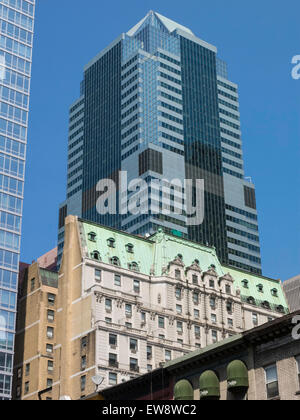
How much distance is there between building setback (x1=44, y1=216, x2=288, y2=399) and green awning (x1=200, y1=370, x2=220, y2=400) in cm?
5418

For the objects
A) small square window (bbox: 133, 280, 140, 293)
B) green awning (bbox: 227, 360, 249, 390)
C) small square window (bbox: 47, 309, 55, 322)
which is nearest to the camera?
green awning (bbox: 227, 360, 249, 390)

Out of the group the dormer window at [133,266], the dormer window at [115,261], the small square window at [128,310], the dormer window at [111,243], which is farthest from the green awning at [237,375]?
the dormer window at [111,243]

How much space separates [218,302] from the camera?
491 feet

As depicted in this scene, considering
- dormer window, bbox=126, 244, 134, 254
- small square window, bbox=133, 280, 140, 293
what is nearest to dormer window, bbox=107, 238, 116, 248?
dormer window, bbox=126, 244, 134, 254

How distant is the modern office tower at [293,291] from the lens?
551 ft

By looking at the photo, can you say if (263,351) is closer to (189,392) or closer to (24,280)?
(189,392)

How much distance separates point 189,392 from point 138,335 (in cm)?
6058

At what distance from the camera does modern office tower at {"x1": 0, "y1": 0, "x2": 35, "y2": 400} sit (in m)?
152

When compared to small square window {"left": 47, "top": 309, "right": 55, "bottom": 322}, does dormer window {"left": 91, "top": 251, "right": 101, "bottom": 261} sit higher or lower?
higher

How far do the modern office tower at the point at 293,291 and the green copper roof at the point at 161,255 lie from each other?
4529mm

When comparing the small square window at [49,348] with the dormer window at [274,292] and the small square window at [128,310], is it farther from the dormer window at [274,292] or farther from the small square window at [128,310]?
the dormer window at [274,292]

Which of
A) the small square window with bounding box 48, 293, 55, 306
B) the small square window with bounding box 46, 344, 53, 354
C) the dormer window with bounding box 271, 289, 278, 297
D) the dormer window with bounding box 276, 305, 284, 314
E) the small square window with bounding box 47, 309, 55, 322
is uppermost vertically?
the dormer window with bounding box 271, 289, 278, 297

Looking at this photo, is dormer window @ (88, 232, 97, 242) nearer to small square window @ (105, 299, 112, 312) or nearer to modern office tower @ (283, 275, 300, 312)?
small square window @ (105, 299, 112, 312)

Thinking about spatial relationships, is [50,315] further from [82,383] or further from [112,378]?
[112,378]
